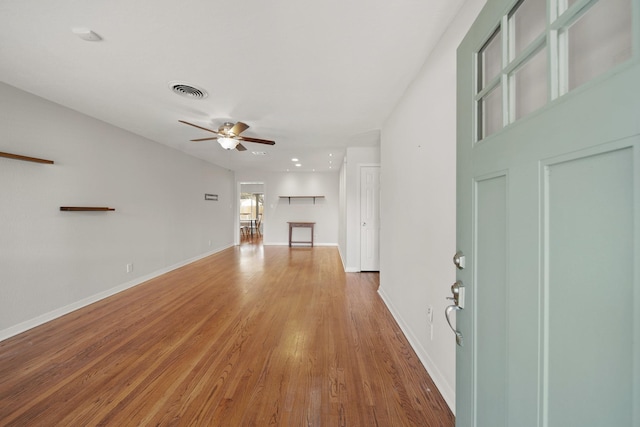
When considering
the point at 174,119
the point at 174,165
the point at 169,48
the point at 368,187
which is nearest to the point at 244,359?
the point at 169,48

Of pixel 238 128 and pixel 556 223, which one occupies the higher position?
pixel 238 128

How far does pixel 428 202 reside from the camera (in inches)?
72.2

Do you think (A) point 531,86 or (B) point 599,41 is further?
(A) point 531,86

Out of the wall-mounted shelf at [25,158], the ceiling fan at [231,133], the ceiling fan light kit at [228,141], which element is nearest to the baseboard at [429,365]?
the ceiling fan at [231,133]

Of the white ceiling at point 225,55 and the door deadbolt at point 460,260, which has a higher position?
the white ceiling at point 225,55

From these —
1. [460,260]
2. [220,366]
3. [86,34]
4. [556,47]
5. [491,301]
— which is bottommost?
[220,366]

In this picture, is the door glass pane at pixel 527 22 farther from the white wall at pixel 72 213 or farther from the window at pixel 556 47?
the white wall at pixel 72 213

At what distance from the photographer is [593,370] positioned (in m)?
0.47

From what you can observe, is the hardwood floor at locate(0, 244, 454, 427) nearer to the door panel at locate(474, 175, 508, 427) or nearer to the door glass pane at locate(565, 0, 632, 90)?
the door panel at locate(474, 175, 508, 427)

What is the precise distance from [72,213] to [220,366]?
277cm

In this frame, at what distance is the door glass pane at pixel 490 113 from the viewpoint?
2.94 ft

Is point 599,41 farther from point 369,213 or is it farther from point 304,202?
point 304,202

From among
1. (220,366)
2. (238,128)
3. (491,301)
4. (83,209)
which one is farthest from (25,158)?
(491,301)

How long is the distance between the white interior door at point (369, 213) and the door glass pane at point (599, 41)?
13.0 ft
